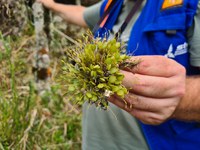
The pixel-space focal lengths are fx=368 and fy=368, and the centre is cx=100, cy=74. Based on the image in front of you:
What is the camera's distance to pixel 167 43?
136 cm

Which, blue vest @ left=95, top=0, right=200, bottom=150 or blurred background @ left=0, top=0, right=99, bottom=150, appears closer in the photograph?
blue vest @ left=95, top=0, right=200, bottom=150

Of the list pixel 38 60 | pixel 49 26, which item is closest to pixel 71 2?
pixel 49 26

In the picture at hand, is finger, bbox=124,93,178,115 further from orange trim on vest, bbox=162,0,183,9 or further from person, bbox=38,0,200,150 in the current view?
orange trim on vest, bbox=162,0,183,9

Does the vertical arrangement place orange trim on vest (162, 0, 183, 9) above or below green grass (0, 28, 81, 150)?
above

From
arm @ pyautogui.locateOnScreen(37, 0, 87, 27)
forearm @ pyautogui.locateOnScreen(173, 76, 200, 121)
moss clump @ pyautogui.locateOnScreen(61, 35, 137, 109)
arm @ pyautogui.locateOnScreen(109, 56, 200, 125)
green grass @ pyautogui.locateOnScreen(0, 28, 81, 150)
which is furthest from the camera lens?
arm @ pyautogui.locateOnScreen(37, 0, 87, 27)

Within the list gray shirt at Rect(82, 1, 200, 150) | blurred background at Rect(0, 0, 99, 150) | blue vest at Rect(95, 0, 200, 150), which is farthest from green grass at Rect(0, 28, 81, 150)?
blue vest at Rect(95, 0, 200, 150)

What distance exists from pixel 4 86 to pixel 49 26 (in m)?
0.62

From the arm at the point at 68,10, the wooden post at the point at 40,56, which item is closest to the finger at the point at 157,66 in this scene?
the arm at the point at 68,10

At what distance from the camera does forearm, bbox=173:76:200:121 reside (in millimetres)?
1311

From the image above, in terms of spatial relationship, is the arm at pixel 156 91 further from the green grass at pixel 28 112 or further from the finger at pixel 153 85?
the green grass at pixel 28 112

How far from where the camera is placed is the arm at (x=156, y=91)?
3.92 ft

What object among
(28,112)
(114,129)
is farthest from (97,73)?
(28,112)

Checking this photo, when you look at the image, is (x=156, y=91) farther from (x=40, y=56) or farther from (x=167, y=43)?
(x=40, y=56)

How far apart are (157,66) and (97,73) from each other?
26cm
